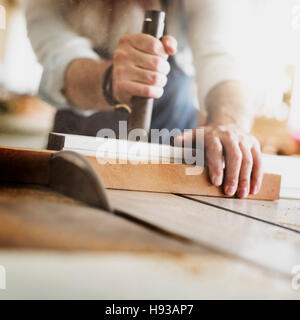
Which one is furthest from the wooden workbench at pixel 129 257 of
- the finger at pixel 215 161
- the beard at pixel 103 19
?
the beard at pixel 103 19

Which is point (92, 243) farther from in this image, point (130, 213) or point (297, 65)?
point (297, 65)

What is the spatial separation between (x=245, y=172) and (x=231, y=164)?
0.05m

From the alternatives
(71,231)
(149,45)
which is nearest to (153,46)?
(149,45)

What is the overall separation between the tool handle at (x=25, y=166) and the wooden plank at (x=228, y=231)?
0.17 meters

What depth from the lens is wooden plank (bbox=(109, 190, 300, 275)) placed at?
0.39 metres

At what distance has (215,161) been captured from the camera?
3.10ft

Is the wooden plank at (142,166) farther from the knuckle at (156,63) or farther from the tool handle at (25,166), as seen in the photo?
the knuckle at (156,63)

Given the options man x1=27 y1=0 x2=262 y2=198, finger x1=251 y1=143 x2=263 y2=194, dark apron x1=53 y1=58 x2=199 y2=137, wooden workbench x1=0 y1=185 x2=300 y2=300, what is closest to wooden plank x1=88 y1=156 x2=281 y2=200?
finger x1=251 y1=143 x2=263 y2=194

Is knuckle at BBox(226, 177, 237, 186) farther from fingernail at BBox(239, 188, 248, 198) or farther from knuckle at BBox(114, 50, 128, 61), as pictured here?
knuckle at BBox(114, 50, 128, 61)

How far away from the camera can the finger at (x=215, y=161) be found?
946mm

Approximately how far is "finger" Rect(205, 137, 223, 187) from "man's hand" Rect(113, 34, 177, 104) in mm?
440

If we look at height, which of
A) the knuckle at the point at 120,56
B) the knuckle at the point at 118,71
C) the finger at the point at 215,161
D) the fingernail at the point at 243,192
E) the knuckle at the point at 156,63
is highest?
the knuckle at the point at 120,56

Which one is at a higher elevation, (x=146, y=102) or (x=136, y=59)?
(x=136, y=59)

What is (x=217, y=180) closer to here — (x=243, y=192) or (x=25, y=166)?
(x=243, y=192)
